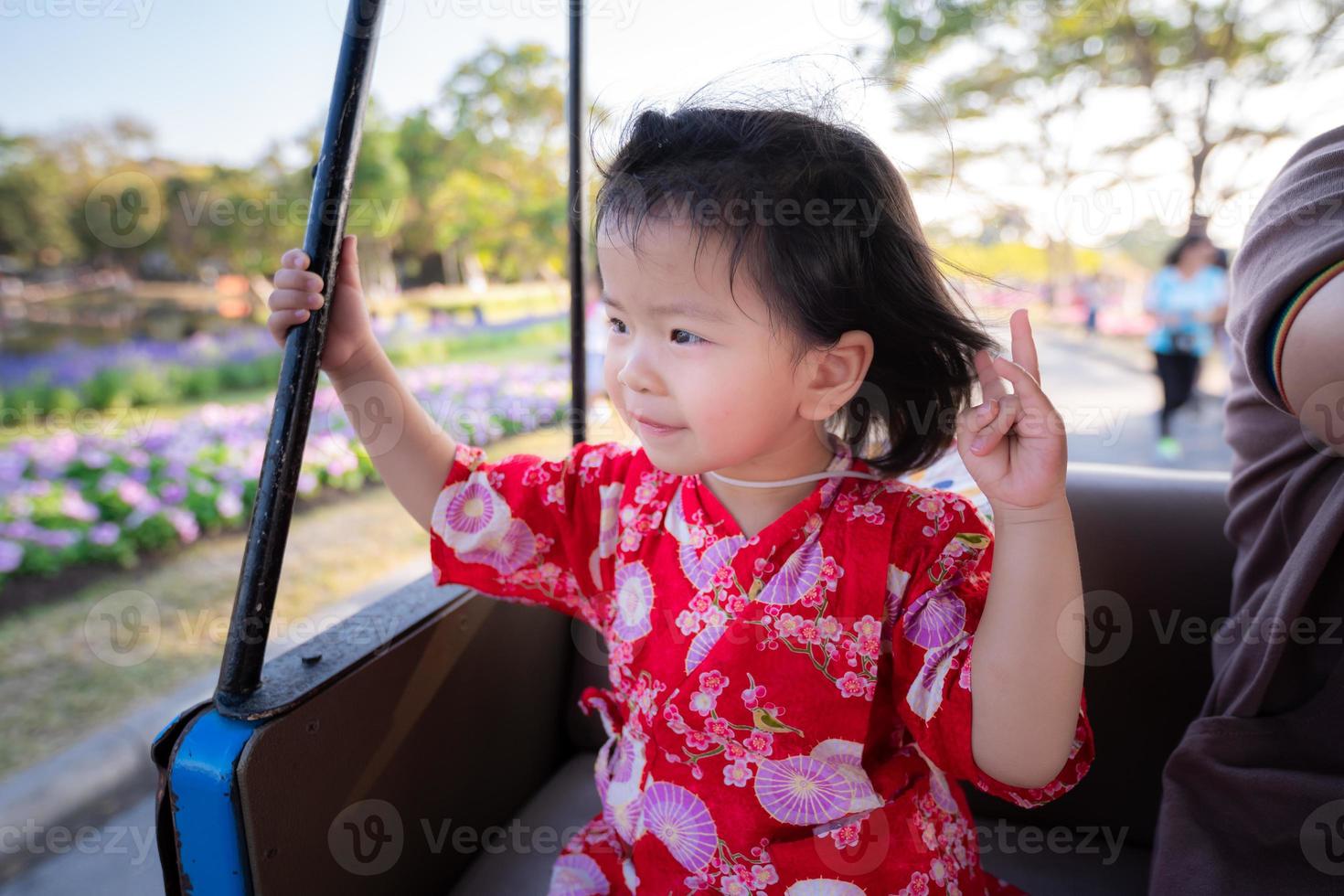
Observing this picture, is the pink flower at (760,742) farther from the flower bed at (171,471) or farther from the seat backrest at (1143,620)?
the flower bed at (171,471)

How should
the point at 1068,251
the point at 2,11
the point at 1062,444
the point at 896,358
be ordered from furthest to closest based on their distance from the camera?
the point at 1068,251, the point at 2,11, the point at 896,358, the point at 1062,444

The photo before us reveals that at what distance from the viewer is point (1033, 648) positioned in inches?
31.0

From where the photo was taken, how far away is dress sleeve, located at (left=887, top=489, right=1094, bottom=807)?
33.2 inches

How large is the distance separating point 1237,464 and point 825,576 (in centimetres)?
59

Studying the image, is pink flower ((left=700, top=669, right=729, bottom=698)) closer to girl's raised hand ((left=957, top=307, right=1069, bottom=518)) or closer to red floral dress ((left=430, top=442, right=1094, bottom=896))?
red floral dress ((left=430, top=442, right=1094, bottom=896))

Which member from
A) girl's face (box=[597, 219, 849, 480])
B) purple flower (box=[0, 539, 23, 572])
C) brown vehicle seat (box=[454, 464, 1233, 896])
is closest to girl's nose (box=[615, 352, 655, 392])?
girl's face (box=[597, 219, 849, 480])

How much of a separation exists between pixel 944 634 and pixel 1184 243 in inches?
221

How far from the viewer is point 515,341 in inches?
214

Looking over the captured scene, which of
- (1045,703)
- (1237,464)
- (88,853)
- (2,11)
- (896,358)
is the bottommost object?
(88,853)

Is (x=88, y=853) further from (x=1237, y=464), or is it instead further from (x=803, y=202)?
(x=1237, y=464)

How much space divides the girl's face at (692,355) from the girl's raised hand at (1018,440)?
201 millimetres

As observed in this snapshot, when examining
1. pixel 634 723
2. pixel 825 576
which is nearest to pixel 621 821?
pixel 634 723

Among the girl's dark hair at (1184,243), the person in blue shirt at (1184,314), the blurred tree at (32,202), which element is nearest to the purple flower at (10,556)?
Result: the blurred tree at (32,202)

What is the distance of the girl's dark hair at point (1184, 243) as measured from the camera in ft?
17.6
